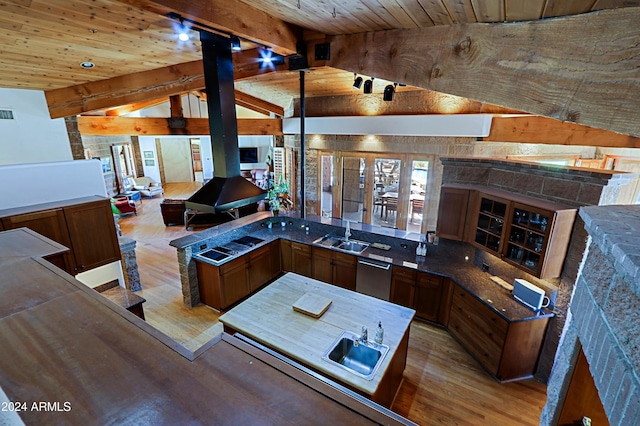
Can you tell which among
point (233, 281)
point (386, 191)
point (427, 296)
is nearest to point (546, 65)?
point (427, 296)

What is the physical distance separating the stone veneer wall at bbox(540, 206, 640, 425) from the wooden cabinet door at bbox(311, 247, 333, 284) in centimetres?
354

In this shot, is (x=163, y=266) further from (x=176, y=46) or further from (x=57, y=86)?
(x=176, y=46)

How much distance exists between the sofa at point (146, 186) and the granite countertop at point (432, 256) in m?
8.82

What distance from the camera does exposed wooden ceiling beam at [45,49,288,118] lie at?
358cm

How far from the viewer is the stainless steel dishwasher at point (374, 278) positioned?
4.46 metres

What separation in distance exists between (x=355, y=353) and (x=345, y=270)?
2.03 m

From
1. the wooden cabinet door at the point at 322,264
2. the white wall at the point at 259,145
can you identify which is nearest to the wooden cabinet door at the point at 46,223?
the wooden cabinet door at the point at 322,264

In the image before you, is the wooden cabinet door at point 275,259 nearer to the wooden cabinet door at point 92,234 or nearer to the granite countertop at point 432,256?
the granite countertop at point 432,256

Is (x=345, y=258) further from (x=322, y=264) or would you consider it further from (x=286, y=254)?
(x=286, y=254)

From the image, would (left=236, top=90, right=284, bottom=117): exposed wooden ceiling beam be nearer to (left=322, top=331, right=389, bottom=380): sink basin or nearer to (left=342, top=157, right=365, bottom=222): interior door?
(left=342, top=157, right=365, bottom=222): interior door

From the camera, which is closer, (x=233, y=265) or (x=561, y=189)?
(x=561, y=189)

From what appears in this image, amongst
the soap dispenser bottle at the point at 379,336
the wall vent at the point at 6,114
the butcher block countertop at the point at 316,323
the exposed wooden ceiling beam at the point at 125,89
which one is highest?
the exposed wooden ceiling beam at the point at 125,89

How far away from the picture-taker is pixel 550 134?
4.52m

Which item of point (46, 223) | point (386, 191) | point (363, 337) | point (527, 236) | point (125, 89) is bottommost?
point (363, 337)
